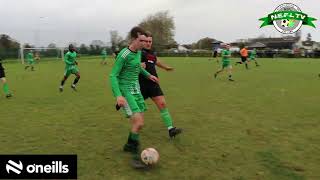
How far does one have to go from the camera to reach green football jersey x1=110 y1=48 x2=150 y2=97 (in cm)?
609

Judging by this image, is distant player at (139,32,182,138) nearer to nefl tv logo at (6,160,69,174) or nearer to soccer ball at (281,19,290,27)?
nefl tv logo at (6,160,69,174)

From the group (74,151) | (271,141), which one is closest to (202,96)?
(271,141)

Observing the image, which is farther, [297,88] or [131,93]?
[297,88]

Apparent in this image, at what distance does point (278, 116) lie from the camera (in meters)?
9.99

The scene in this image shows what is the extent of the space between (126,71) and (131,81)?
0.20 metres

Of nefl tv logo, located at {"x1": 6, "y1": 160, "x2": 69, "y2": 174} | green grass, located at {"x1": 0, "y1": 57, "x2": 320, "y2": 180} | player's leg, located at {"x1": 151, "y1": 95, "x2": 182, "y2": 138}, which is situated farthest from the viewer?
player's leg, located at {"x1": 151, "y1": 95, "x2": 182, "y2": 138}

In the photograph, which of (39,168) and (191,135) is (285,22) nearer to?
(191,135)

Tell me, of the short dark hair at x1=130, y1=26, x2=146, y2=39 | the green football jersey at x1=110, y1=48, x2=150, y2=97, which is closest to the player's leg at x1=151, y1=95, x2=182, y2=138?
the green football jersey at x1=110, y1=48, x2=150, y2=97

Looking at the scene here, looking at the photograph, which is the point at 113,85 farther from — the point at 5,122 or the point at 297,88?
the point at 297,88

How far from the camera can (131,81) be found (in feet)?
21.1

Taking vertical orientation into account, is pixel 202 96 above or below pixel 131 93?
below

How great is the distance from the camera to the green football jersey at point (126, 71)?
20.0 ft

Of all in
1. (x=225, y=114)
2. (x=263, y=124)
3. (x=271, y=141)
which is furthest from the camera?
(x=225, y=114)

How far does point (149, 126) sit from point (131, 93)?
2697mm
